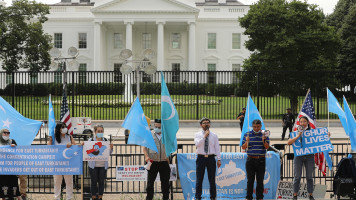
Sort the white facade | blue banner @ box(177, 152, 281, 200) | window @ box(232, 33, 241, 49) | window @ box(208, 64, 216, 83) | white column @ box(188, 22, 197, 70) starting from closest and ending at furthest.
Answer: blue banner @ box(177, 152, 281, 200) < window @ box(208, 64, 216, 83) < the white facade < white column @ box(188, 22, 197, 70) < window @ box(232, 33, 241, 49)

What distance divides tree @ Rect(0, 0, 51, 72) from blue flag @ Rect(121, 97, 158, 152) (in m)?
33.4

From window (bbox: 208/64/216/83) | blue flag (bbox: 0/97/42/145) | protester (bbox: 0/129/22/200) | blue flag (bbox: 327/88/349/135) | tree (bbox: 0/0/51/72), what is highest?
tree (bbox: 0/0/51/72)

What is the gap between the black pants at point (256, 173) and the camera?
9.28 meters

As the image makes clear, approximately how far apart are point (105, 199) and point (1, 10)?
35283 mm

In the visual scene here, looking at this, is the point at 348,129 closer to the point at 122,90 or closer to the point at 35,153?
the point at 35,153

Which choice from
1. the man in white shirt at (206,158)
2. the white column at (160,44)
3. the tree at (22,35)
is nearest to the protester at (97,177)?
the man in white shirt at (206,158)

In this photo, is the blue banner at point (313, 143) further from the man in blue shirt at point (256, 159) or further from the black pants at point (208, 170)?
the black pants at point (208, 170)

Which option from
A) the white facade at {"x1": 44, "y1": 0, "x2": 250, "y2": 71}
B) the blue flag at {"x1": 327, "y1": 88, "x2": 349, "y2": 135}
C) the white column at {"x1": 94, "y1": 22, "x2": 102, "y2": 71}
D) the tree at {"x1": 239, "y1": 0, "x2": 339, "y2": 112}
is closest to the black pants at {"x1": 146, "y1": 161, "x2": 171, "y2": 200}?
the blue flag at {"x1": 327, "y1": 88, "x2": 349, "y2": 135}

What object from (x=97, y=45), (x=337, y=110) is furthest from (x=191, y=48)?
(x=337, y=110)

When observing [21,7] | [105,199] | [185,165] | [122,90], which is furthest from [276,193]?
[21,7]

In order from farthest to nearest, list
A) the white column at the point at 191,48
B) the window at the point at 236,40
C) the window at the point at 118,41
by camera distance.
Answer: the window at the point at 236,40
the window at the point at 118,41
the white column at the point at 191,48

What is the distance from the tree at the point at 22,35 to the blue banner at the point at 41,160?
32.7 meters

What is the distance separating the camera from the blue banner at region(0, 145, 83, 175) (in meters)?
9.50

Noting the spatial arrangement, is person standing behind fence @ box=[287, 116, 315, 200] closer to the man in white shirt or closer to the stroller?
the stroller
